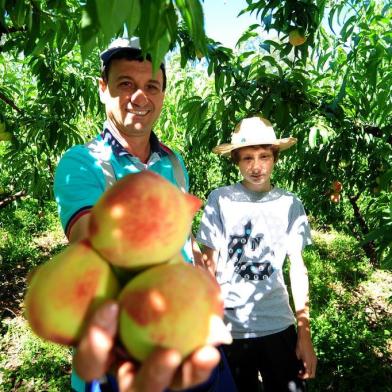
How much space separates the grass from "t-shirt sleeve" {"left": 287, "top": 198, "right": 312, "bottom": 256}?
0.74ft

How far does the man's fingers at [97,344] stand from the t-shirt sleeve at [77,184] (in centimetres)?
38

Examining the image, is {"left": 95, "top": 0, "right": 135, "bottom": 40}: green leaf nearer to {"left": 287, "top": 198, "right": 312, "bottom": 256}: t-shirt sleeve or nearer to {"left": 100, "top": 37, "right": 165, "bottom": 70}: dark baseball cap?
{"left": 100, "top": 37, "right": 165, "bottom": 70}: dark baseball cap

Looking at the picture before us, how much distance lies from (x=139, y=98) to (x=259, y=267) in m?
0.93

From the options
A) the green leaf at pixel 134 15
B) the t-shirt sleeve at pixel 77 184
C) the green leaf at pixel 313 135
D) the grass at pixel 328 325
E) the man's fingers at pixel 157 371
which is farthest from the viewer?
the grass at pixel 328 325

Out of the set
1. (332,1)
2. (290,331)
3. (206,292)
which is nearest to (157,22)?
(206,292)

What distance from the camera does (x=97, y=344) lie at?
0.50 m

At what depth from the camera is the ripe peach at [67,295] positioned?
535mm

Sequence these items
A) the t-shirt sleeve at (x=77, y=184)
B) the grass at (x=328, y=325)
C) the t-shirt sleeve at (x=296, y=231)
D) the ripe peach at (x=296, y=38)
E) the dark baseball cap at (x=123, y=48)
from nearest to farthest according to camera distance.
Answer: the t-shirt sleeve at (x=77, y=184), the dark baseball cap at (x=123, y=48), the t-shirt sleeve at (x=296, y=231), the ripe peach at (x=296, y=38), the grass at (x=328, y=325)

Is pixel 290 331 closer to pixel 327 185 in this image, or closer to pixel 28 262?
pixel 327 185

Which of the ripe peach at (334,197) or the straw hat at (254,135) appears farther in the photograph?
the ripe peach at (334,197)

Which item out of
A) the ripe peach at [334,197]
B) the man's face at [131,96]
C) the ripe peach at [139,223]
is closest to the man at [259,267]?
the man's face at [131,96]

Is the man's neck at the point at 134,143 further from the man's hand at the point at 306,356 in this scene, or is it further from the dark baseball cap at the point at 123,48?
the man's hand at the point at 306,356

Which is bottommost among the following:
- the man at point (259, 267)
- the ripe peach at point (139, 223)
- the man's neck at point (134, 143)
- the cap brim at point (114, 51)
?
the man at point (259, 267)

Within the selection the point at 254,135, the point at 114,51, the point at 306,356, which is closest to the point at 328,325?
the point at 306,356
